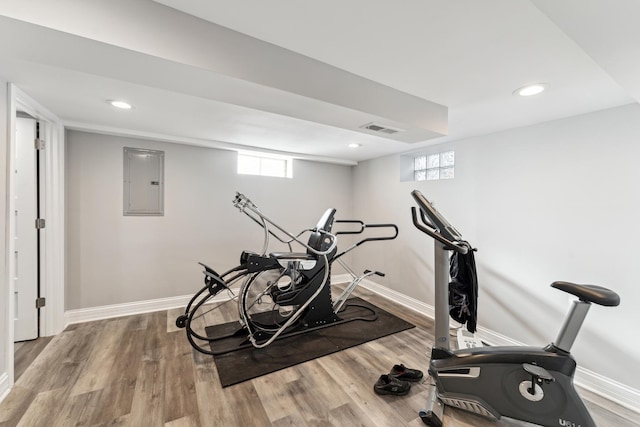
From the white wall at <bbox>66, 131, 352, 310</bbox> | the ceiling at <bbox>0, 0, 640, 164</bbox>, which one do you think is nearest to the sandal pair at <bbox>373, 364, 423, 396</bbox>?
the ceiling at <bbox>0, 0, 640, 164</bbox>

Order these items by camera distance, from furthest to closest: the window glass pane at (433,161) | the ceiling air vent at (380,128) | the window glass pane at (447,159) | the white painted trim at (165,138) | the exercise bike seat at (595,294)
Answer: the window glass pane at (433,161) → the window glass pane at (447,159) → the white painted trim at (165,138) → the ceiling air vent at (380,128) → the exercise bike seat at (595,294)

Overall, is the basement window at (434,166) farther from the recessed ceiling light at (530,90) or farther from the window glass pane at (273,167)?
the window glass pane at (273,167)

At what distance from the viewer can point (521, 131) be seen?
2.59 meters

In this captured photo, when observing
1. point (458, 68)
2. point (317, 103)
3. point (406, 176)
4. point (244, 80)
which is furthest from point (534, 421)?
point (406, 176)

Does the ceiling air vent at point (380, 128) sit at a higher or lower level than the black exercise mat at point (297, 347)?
higher

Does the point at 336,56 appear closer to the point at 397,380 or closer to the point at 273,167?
the point at 397,380

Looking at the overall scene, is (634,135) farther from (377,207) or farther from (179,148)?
(179,148)

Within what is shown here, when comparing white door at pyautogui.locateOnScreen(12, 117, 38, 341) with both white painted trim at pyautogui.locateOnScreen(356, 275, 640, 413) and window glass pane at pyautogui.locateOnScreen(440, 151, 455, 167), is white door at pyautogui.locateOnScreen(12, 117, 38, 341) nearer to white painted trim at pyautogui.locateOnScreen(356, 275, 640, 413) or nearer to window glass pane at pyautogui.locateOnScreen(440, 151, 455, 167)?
window glass pane at pyautogui.locateOnScreen(440, 151, 455, 167)

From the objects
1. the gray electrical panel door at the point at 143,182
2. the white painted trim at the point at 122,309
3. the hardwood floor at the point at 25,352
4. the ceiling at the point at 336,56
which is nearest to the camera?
the ceiling at the point at 336,56

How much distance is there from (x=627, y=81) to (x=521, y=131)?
1.23 meters

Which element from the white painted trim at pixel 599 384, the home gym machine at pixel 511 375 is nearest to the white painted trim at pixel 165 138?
the home gym machine at pixel 511 375

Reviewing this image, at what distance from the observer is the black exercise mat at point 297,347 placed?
217 centimetres

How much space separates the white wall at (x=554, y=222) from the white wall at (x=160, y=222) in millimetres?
2597

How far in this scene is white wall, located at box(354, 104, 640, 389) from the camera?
2.01 meters
